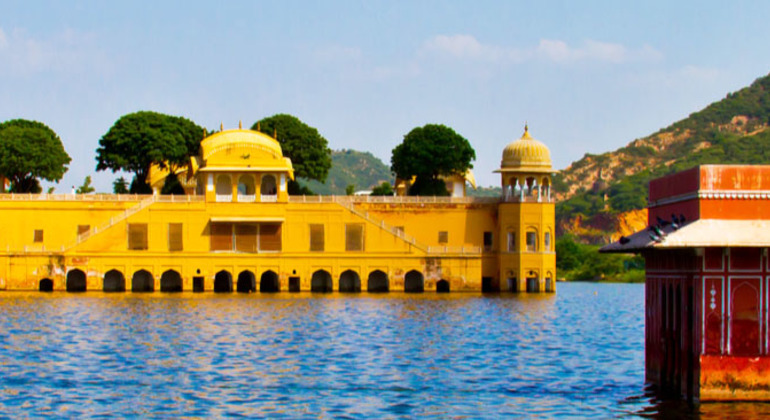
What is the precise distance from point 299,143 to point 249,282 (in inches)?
494

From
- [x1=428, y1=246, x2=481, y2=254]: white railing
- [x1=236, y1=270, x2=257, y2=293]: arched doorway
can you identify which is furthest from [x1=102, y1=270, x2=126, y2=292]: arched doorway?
[x1=428, y1=246, x2=481, y2=254]: white railing

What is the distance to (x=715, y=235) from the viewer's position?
2058 centimetres

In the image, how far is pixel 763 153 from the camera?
487 feet

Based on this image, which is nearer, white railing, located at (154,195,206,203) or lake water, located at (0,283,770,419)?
lake water, located at (0,283,770,419)

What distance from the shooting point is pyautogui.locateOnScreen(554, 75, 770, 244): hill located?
13625 centimetres

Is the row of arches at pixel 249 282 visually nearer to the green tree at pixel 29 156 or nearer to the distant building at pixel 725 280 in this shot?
the green tree at pixel 29 156

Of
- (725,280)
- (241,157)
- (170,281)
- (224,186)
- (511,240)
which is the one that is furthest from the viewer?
(224,186)

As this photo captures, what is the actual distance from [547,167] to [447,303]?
15.5 meters

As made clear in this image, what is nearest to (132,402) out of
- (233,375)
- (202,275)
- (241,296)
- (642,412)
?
(233,375)

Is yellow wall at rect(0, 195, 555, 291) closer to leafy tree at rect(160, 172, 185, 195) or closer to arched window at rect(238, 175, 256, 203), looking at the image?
arched window at rect(238, 175, 256, 203)

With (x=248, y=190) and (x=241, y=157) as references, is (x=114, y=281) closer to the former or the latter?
(x=248, y=190)

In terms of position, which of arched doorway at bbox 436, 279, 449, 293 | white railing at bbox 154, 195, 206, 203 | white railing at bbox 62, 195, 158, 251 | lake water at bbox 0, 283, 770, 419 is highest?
Answer: white railing at bbox 154, 195, 206, 203

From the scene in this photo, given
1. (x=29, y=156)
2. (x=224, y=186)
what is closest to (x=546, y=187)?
(x=224, y=186)

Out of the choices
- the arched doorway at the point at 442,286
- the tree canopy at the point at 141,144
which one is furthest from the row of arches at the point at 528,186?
the tree canopy at the point at 141,144
